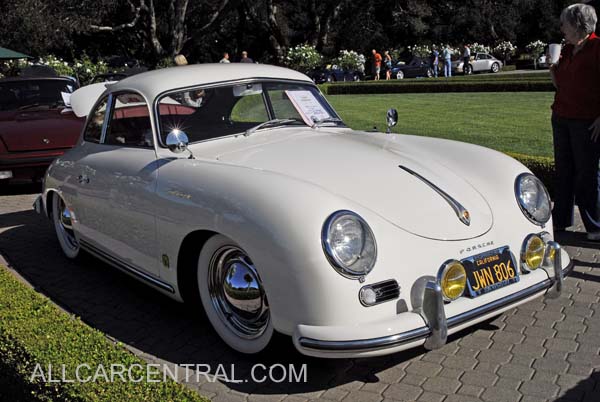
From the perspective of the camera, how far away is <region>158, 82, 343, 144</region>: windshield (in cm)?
478

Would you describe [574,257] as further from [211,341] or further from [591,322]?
[211,341]

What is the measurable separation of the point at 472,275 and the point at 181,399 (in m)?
1.69

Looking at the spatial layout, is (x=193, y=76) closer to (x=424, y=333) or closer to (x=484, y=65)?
(x=424, y=333)

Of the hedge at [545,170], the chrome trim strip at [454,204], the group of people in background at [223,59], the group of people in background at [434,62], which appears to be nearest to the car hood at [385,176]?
the chrome trim strip at [454,204]

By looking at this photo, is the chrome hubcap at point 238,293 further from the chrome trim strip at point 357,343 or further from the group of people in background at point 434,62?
the group of people in background at point 434,62

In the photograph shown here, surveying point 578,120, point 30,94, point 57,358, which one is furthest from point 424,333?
point 30,94

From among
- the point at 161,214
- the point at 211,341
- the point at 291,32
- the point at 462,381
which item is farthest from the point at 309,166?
the point at 291,32

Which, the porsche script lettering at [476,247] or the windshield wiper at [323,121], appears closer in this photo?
the porsche script lettering at [476,247]

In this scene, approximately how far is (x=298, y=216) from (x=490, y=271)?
1137 millimetres

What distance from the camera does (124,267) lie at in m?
4.74

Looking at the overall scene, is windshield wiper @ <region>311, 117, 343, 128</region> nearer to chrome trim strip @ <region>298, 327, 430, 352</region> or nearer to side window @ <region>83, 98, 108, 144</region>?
side window @ <region>83, 98, 108, 144</region>

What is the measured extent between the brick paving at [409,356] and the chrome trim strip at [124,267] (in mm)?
247

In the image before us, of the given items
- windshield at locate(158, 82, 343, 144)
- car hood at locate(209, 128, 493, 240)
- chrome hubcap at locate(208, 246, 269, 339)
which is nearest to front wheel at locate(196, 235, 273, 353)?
chrome hubcap at locate(208, 246, 269, 339)

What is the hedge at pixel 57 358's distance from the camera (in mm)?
2782
